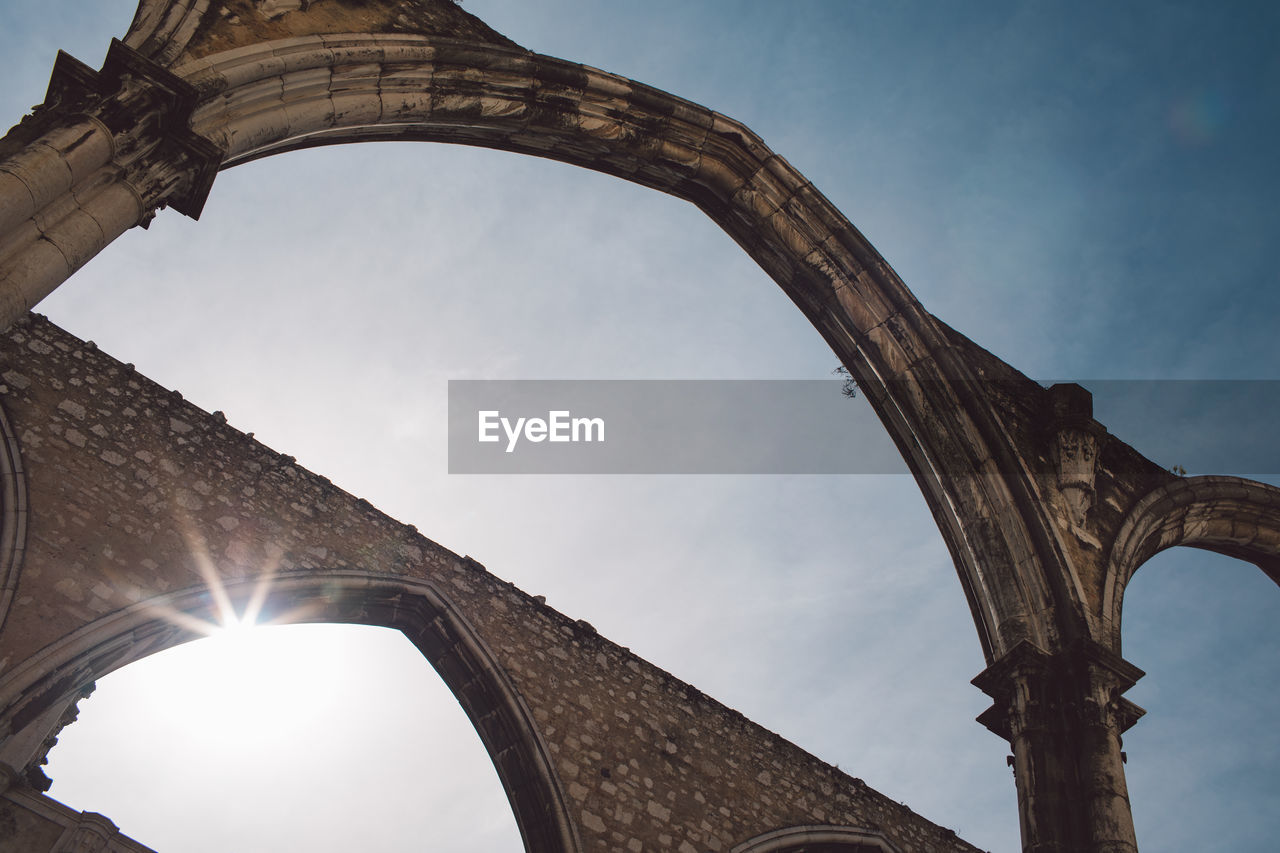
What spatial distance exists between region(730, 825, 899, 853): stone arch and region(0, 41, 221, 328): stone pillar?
6.15 m

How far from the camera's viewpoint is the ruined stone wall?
536cm

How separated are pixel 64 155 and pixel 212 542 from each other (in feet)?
12.1

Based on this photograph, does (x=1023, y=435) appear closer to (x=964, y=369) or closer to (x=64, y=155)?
(x=964, y=369)

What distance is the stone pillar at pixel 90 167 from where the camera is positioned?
105 inches

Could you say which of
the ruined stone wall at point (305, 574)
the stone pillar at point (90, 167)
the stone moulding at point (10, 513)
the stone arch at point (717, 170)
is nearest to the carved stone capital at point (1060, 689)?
the stone arch at point (717, 170)

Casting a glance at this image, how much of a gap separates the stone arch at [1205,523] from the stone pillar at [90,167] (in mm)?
5016

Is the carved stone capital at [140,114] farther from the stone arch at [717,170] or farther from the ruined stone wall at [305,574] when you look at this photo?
the ruined stone wall at [305,574]

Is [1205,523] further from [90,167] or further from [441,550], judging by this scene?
[90,167]

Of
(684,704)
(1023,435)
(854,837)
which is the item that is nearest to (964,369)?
(1023,435)

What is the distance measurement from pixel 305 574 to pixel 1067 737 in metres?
4.87

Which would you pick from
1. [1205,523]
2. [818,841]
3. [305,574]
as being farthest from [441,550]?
[1205,523]

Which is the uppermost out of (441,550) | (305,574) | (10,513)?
(441,550)

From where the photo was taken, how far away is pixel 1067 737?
4.19 meters

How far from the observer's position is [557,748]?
21.8 feet
